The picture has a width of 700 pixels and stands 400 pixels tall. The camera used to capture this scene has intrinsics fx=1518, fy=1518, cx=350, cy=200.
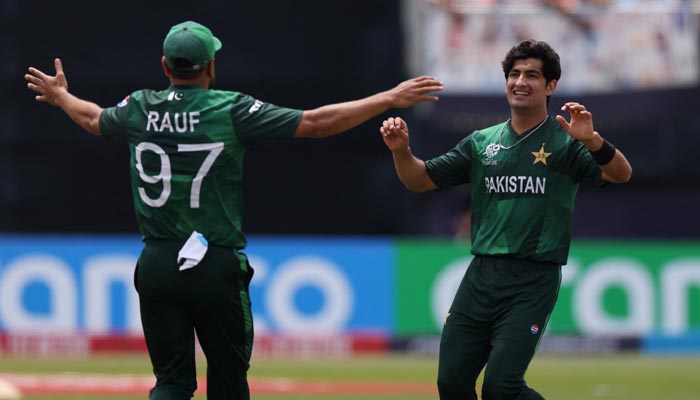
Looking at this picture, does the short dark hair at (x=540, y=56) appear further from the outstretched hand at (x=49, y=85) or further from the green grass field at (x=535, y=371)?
the green grass field at (x=535, y=371)

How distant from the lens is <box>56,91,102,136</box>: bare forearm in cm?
794

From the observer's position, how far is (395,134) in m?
8.19

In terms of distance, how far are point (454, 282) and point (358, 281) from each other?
1.17 meters

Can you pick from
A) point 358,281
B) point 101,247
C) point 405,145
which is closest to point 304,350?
point 358,281

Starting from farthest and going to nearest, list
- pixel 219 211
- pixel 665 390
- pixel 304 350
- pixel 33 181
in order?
pixel 33 181
pixel 304 350
pixel 665 390
pixel 219 211

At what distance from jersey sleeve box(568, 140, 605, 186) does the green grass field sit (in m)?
5.03

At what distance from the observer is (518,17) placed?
69.7 feet

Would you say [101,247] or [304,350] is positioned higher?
[101,247]

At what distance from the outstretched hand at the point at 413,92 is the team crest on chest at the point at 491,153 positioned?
1.97ft

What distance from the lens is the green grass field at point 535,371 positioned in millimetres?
13281

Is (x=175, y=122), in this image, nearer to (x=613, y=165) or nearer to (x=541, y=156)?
(x=541, y=156)

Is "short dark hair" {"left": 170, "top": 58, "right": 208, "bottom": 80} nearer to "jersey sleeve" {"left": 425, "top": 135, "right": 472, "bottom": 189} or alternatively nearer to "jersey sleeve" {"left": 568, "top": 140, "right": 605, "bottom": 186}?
"jersey sleeve" {"left": 425, "top": 135, "right": 472, "bottom": 189}

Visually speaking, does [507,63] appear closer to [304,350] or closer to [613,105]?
[304,350]

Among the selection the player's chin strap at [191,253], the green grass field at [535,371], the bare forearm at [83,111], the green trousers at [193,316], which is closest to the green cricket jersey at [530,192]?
the green trousers at [193,316]
